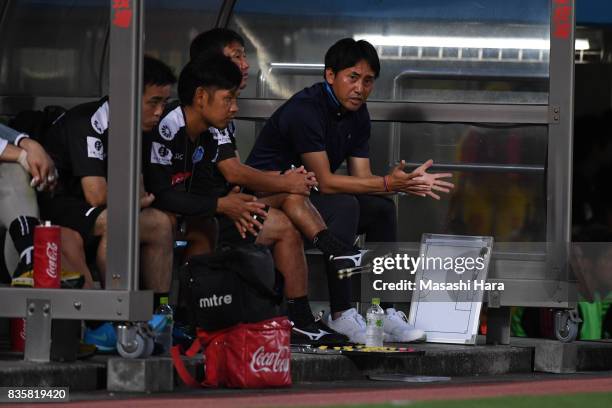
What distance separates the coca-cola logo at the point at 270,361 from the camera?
22.6 ft

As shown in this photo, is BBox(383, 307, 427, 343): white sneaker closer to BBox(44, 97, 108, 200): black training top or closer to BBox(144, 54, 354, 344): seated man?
BBox(144, 54, 354, 344): seated man

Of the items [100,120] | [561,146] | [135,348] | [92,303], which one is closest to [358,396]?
[135,348]

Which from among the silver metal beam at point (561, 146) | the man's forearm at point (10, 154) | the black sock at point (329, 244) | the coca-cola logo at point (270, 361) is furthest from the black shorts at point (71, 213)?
the silver metal beam at point (561, 146)

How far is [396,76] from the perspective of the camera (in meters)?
9.59

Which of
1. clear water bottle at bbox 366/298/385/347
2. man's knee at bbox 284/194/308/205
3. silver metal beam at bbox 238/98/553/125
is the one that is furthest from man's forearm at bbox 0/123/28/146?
silver metal beam at bbox 238/98/553/125

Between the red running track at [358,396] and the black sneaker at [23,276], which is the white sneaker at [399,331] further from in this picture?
the black sneaker at [23,276]

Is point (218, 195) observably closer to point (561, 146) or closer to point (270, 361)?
point (270, 361)

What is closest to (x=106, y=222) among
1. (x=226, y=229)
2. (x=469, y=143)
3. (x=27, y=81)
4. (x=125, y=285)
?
(x=125, y=285)

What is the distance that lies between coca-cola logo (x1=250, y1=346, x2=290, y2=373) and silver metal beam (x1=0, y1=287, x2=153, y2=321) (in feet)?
1.60

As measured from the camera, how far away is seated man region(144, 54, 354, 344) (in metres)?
7.68

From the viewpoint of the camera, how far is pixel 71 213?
7285 mm

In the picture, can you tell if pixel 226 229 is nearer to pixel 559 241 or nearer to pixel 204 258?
pixel 204 258

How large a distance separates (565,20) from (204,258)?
8.28ft

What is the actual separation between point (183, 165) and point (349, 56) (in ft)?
3.96
